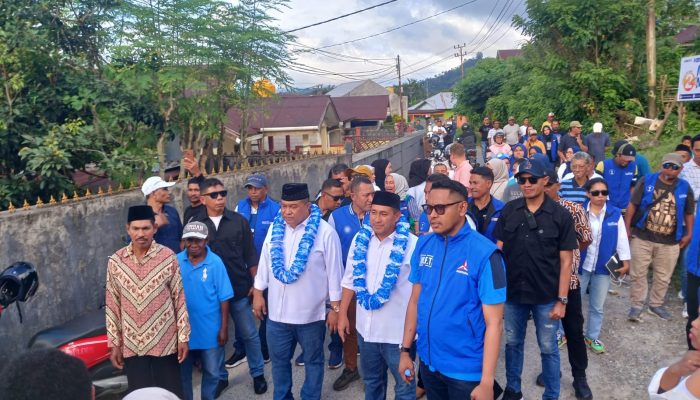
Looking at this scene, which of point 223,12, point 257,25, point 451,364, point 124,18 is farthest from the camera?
point 257,25

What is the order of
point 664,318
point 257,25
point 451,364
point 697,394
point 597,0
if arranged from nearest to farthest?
point 697,394 → point 451,364 → point 664,318 → point 257,25 → point 597,0

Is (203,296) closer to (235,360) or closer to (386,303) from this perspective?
(386,303)

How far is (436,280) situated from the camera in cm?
311

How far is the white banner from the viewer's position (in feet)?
42.5

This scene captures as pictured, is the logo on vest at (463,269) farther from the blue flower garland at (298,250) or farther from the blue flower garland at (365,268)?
the blue flower garland at (298,250)

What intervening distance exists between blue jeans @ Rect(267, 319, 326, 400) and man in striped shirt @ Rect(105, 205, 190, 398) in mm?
706

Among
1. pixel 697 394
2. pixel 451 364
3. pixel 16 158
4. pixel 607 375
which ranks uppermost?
pixel 16 158

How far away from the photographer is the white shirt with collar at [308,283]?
13.4 ft

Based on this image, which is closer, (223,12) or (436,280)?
(436,280)

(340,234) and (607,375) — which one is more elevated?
(340,234)

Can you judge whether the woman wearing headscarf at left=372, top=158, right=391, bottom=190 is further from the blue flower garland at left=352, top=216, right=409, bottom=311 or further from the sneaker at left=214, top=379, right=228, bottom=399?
the sneaker at left=214, top=379, right=228, bottom=399

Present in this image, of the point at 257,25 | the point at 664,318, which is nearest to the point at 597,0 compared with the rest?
the point at 257,25

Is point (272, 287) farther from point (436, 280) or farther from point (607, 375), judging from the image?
point (607, 375)

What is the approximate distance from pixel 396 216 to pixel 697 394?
2.22 m
